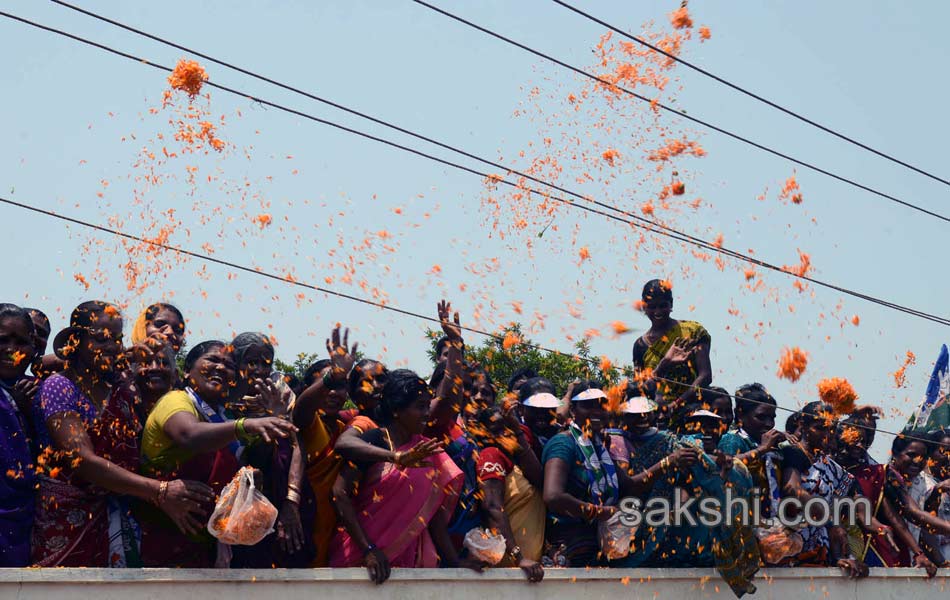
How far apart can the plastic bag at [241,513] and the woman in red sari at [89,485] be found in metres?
0.10

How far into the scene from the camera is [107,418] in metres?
6.56

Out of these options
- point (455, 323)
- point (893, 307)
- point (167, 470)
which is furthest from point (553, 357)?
point (167, 470)

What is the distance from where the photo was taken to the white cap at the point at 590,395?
876 cm

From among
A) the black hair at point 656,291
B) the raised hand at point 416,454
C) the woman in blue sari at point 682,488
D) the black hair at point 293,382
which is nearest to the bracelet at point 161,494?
the raised hand at point 416,454

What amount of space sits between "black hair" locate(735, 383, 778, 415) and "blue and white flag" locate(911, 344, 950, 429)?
5593mm

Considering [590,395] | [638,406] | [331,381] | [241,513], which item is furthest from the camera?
[638,406]

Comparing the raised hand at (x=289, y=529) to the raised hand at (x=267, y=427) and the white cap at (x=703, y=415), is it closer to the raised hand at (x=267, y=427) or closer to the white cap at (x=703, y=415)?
the raised hand at (x=267, y=427)

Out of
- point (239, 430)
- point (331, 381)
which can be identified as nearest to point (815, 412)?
point (331, 381)

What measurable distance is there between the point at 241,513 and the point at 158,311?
1.87 meters

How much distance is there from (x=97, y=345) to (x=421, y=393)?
1.98 metres

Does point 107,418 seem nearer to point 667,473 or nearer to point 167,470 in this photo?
point 167,470

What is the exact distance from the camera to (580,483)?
8523 mm

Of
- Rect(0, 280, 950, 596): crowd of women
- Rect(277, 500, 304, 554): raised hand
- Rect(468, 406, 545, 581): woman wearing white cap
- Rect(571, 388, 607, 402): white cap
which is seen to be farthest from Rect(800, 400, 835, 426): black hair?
Rect(277, 500, 304, 554): raised hand

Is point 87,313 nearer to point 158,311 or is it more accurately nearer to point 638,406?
point 158,311
